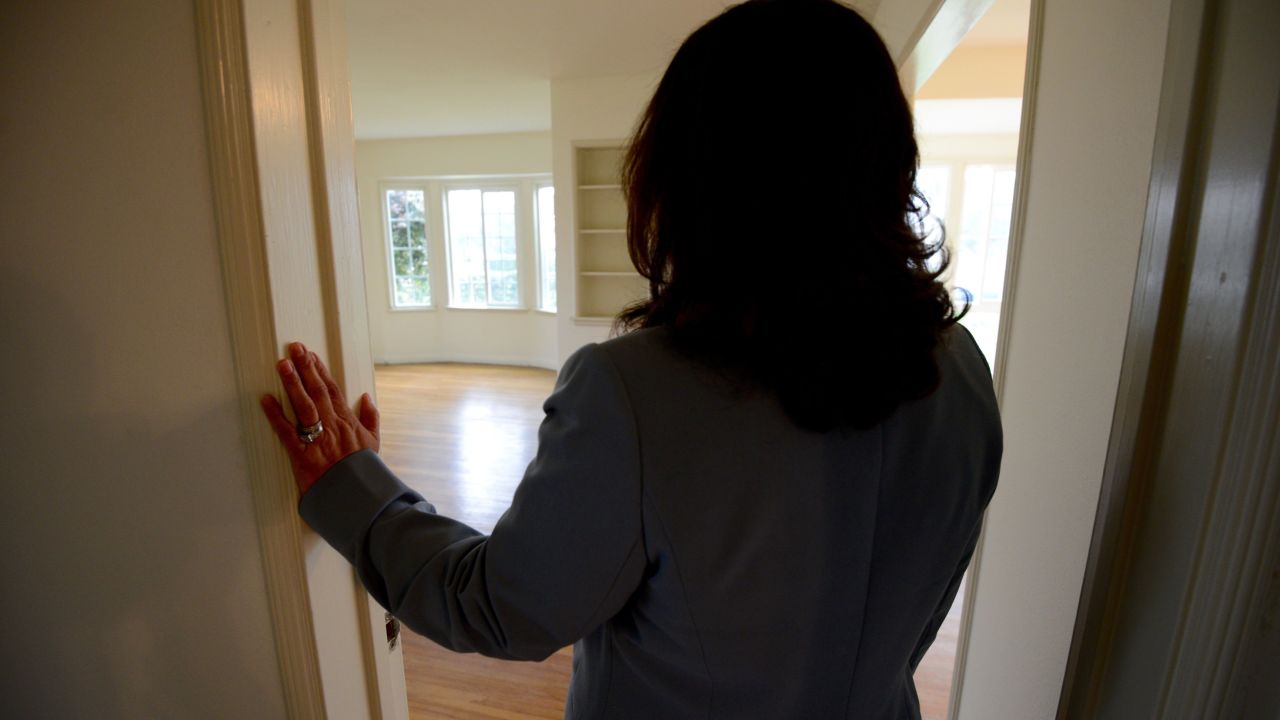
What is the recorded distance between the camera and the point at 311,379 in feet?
2.33

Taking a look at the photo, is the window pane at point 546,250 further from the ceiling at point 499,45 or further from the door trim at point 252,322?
the door trim at point 252,322

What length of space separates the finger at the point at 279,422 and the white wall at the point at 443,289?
6.59 meters

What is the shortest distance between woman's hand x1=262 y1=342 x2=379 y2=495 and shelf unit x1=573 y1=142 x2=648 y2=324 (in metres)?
4.26

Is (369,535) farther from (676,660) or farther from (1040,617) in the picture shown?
(1040,617)

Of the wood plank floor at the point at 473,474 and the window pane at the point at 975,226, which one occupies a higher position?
the window pane at the point at 975,226

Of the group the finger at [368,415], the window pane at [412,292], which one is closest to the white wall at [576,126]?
the window pane at [412,292]

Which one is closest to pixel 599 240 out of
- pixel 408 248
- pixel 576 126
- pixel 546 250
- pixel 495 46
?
pixel 576 126

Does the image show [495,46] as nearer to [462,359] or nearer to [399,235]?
[399,235]

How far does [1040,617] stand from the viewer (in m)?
0.94

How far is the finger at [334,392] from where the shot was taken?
0.73 meters

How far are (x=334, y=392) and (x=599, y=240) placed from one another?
4.65 metres

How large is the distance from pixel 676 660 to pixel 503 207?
294 inches

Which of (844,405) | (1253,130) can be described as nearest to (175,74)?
(844,405)

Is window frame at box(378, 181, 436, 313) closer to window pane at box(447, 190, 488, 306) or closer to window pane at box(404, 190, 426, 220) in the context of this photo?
window pane at box(404, 190, 426, 220)
